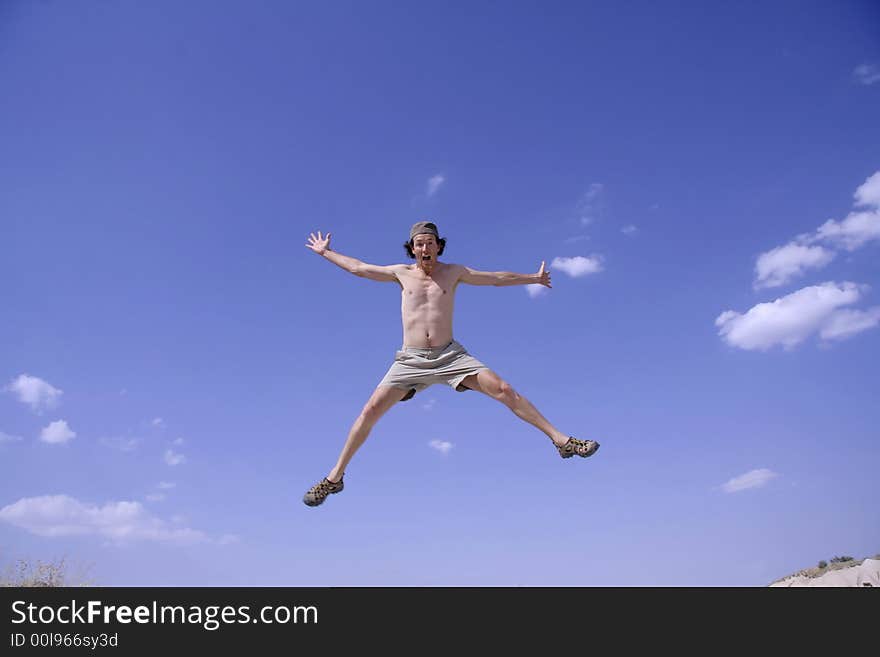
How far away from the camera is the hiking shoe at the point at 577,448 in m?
7.82

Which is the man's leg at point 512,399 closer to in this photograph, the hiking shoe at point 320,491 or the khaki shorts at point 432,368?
the khaki shorts at point 432,368

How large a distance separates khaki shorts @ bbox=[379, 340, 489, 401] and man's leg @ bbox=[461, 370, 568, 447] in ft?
0.40

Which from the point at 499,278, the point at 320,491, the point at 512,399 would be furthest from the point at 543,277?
the point at 320,491

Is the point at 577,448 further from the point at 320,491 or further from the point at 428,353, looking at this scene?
the point at 320,491

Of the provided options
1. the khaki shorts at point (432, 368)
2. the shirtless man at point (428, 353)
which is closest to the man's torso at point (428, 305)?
the shirtless man at point (428, 353)

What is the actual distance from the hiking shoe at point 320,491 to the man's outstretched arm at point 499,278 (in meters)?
2.87

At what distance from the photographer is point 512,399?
26.6 ft

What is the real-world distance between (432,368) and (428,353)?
194 millimetres
